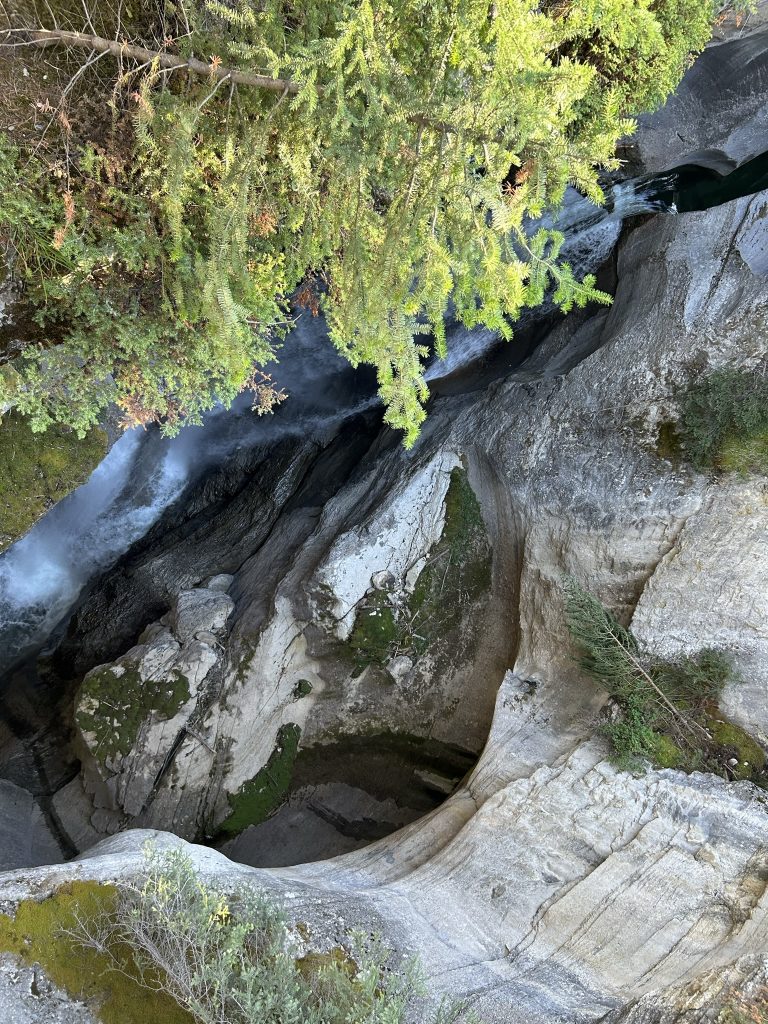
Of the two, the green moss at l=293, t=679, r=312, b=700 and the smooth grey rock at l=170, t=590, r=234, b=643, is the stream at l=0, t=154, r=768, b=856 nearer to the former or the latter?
the smooth grey rock at l=170, t=590, r=234, b=643

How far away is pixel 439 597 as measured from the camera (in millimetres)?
9836

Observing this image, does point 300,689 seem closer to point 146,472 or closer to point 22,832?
point 22,832

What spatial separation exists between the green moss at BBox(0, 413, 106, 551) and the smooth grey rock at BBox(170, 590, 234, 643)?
9.24ft

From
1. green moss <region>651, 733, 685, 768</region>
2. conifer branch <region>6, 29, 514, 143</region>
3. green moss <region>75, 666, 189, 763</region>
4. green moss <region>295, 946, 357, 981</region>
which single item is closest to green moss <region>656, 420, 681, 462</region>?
green moss <region>651, 733, 685, 768</region>

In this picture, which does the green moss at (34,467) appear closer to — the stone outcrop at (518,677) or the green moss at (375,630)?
the stone outcrop at (518,677)

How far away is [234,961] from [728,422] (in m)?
7.63

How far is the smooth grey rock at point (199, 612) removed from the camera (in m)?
9.89

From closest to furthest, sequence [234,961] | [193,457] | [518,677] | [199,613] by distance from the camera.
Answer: [234,961] → [518,677] → [199,613] → [193,457]

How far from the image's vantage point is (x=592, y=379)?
9156mm

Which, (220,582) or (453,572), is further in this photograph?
(220,582)

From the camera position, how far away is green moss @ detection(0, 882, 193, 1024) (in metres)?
4.73

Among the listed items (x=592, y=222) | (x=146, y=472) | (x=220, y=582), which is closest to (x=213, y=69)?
(x=220, y=582)

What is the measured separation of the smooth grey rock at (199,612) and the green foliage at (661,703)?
18.0ft

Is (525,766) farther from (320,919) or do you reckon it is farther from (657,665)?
(320,919)
